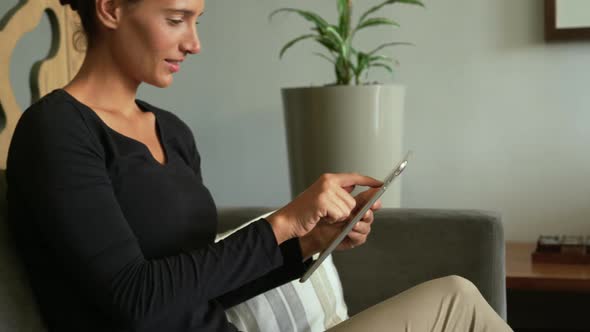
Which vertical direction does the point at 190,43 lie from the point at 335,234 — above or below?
above

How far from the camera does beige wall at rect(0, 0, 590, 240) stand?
2275 mm

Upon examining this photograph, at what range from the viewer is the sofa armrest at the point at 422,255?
5.35ft

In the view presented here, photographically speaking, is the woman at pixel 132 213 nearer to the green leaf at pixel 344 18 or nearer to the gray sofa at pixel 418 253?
the gray sofa at pixel 418 253

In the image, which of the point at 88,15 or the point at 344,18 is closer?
the point at 88,15

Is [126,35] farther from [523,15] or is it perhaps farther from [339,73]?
[523,15]

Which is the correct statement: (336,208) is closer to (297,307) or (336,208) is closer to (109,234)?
(109,234)

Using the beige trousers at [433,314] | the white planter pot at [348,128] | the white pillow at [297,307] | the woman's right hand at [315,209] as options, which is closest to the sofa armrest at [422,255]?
the white pillow at [297,307]

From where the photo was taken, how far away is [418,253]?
66.4 inches

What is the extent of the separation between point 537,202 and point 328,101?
2.52ft

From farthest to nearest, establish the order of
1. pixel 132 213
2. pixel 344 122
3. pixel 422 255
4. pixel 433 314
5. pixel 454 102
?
pixel 454 102 < pixel 344 122 < pixel 422 255 < pixel 433 314 < pixel 132 213

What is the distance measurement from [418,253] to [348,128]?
450 mm

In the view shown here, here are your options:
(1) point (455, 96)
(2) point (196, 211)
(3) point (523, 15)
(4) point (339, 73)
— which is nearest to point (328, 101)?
(4) point (339, 73)

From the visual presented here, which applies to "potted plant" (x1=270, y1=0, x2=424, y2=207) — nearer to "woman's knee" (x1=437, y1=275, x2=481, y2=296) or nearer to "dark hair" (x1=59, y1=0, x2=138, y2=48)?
"woman's knee" (x1=437, y1=275, x2=481, y2=296)

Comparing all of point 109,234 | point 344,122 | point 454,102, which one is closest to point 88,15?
point 109,234
